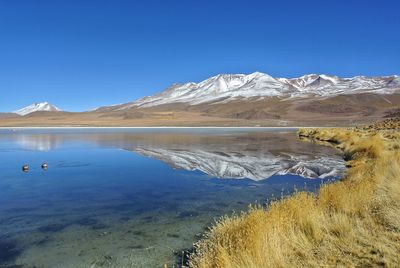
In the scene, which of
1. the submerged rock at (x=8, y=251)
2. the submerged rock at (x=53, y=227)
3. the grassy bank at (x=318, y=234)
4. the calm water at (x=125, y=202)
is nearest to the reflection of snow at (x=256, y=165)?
the calm water at (x=125, y=202)

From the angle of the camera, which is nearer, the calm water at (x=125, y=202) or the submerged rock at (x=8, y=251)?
the submerged rock at (x=8, y=251)

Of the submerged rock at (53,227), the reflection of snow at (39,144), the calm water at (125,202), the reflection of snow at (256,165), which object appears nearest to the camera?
the calm water at (125,202)

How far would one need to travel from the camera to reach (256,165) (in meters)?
16.6

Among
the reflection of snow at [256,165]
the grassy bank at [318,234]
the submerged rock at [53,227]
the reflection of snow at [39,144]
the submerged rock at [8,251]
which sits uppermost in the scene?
the reflection of snow at [39,144]

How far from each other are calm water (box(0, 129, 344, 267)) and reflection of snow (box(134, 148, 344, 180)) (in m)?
0.04

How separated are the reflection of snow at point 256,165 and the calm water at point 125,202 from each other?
0.04 metres

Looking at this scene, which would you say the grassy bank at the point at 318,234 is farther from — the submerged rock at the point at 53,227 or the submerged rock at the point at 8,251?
the submerged rock at the point at 53,227

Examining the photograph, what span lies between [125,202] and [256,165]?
325 inches

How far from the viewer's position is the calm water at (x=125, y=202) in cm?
630

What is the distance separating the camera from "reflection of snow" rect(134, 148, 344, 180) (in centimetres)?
1427

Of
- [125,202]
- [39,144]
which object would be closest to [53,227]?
[125,202]

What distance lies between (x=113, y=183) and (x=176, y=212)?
4.46 m

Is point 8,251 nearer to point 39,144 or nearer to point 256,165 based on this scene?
point 256,165

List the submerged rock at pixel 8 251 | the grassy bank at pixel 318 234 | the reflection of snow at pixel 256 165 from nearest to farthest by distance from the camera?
the grassy bank at pixel 318 234, the submerged rock at pixel 8 251, the reflection of snow at pixel 256 165
